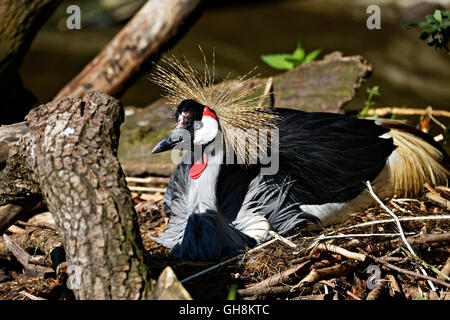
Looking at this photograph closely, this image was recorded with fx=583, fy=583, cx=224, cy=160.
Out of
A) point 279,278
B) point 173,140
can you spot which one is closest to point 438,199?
point 279,278

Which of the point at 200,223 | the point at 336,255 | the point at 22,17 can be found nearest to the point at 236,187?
the point at 200,223

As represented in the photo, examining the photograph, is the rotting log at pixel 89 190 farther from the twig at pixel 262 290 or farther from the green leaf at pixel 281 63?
the green leaf at pixel 281 63

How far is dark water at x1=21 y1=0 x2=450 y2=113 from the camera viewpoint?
21.5 ft

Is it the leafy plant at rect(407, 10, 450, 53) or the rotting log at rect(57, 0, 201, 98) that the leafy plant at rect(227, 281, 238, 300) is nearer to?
the leafy plant at rect(407, 10, 450, 53)

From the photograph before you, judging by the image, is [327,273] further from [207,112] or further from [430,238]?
[207,112]

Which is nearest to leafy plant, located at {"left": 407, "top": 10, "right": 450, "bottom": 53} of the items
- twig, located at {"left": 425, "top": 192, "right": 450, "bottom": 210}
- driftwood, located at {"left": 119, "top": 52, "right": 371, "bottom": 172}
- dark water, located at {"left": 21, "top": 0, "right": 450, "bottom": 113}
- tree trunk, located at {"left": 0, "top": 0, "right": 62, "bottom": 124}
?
twig, located at {"left": 425, "top": 192, "right": 450, "bottom": 210}

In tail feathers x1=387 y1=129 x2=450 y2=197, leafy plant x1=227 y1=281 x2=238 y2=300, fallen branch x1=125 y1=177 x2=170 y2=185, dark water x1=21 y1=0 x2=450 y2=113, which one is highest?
dark water x1=21 y1=0 x2=450 y2=113

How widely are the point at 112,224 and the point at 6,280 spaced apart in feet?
3.43

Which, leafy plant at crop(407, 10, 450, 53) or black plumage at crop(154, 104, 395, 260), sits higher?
leafy plant at crop(407, 10, 450, 53)

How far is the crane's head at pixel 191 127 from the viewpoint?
7.82ft

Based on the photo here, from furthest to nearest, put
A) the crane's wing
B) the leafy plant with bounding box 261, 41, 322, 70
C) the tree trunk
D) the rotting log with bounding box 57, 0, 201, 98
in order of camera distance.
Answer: the leafy plant with bounding box 261, 41, 322, 70
the rotting log with bounding box 57, 0, 201, 98
the tree trunk
the crane's wing

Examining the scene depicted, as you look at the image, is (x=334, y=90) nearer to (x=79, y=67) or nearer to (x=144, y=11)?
(x=144, y=11)

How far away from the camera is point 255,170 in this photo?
2.62 m

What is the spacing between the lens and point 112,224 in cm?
183
